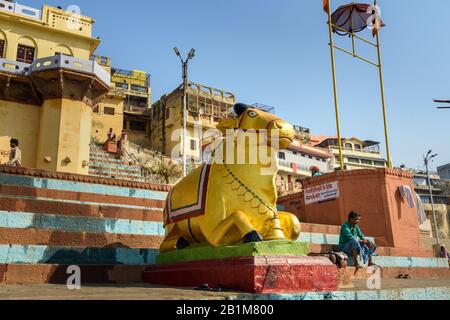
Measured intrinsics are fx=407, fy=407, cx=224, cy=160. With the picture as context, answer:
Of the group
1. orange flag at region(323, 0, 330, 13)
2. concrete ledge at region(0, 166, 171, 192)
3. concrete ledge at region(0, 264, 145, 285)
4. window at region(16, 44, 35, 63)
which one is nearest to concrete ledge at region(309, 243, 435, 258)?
concrete ledge at region(0, 264, 145, 285)

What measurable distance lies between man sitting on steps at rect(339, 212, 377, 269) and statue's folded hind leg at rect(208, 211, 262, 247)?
3.09 meters

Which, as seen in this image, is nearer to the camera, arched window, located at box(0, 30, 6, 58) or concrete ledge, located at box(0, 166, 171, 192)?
concrete ledge, located at box(0, 166, 171, 192)

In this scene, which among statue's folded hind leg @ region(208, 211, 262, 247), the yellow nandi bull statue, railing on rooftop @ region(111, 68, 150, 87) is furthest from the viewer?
railing on rooftop @ region(111, 68, 150, 87)

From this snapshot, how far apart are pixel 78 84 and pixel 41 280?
15.1 m

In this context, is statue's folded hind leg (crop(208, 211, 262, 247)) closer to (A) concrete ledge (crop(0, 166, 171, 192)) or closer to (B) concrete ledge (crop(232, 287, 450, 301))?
(B) concrete ledge (crop(232, 287, 450, 301))

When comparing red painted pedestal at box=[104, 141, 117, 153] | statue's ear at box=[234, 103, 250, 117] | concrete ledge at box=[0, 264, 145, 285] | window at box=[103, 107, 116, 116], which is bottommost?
concrete ledge at box=[0, 264, 145, 285]

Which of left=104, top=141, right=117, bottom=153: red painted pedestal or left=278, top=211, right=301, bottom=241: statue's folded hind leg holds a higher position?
left=104, top=141, right=117, bottom=153: red painted pedestal

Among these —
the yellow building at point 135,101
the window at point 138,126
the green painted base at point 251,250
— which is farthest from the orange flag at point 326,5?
the window at point 138,126

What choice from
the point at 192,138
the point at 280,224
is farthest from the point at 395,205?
the point at 192,138

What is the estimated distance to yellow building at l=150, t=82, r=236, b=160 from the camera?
129 feet

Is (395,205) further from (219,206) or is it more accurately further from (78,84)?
(78,84)

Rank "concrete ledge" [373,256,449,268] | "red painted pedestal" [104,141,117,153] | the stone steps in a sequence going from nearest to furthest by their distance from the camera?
"concrete ledge" [373,256,449,268] < the stone steps < "red painted pedestal" [104,141,117,153]

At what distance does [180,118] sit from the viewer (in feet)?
127
